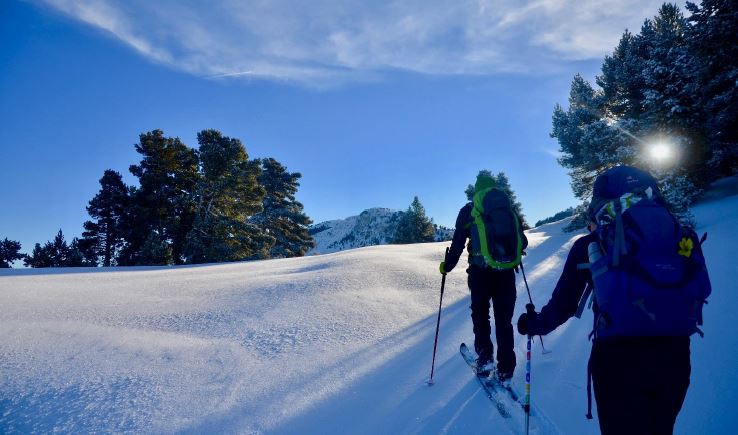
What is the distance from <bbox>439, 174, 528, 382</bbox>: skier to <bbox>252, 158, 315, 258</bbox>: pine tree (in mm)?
32768

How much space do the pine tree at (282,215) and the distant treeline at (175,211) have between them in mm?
6761

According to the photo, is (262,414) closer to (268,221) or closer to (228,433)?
(228,433)

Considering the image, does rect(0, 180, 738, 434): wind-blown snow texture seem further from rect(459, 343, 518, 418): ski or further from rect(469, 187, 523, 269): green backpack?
rect(469, 187, 523, 269): green backpack

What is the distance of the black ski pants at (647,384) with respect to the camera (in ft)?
5.70

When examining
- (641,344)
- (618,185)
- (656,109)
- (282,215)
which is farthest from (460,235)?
(282,215)

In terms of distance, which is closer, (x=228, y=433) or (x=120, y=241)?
(x=228, y=433)

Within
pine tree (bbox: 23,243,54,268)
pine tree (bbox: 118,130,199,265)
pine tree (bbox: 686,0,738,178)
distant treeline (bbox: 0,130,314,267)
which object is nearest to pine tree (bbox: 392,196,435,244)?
distant treeline (bbox: 0,130,314,267)

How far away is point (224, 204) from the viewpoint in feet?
91.1

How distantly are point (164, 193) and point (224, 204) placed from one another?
4.42 meters

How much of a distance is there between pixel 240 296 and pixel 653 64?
72.3ft

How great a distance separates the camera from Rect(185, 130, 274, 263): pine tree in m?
24.5

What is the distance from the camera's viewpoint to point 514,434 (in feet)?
9.87

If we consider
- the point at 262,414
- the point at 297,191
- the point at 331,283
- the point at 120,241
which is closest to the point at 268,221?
the point at 297,191

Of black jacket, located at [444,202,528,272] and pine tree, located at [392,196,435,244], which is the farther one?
pine tree, located at [392,196,435,244]
